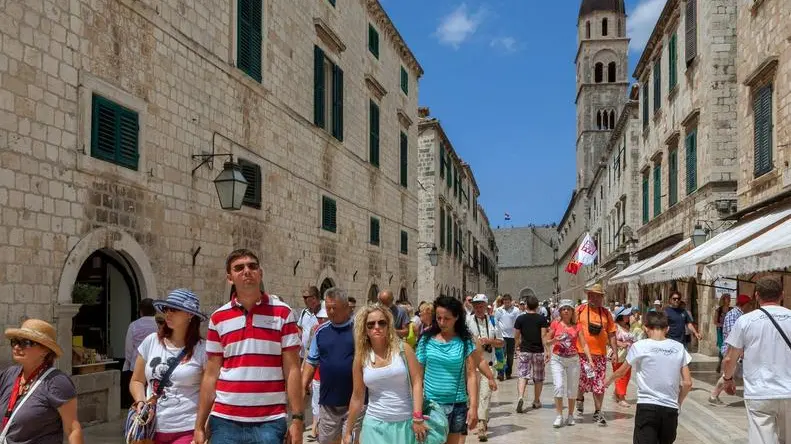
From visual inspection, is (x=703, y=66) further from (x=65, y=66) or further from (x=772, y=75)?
(x=65, y=66)

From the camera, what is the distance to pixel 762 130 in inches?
563

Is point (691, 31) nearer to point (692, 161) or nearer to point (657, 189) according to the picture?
point (692, 161)

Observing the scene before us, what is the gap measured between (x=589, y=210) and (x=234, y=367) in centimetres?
5247

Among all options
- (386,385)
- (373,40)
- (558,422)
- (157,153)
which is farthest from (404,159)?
(386,385)

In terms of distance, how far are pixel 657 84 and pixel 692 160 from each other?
5.37 metres

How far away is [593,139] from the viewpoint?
205ft

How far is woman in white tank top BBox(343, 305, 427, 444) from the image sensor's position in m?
5.02

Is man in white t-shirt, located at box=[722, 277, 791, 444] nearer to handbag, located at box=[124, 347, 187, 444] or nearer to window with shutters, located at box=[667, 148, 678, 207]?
handbag, located at box=[124, 347, 187, 444]

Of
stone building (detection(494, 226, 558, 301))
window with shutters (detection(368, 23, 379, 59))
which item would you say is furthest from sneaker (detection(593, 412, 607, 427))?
stone building (detection(494, 226, 558, 301))


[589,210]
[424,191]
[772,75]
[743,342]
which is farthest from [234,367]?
[589,210]

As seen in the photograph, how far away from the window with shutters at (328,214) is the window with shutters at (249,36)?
4.14 metres

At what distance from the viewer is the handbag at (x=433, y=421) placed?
511 centimetres

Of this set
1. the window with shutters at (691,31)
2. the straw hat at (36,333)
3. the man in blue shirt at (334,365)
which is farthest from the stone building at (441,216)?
the straw hat at (36,333)

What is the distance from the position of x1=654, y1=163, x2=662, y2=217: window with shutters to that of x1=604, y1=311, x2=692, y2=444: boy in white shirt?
19199mm
